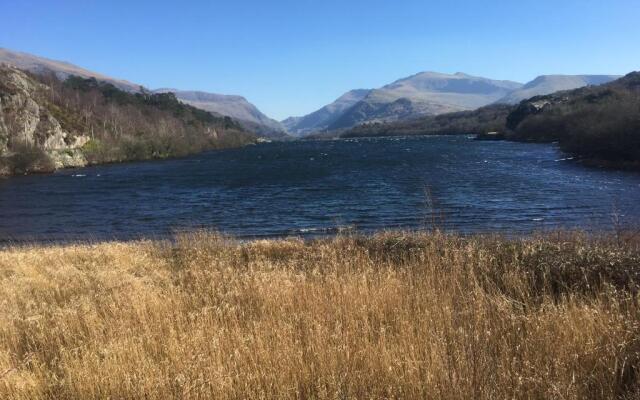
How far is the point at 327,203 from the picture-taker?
4325cm

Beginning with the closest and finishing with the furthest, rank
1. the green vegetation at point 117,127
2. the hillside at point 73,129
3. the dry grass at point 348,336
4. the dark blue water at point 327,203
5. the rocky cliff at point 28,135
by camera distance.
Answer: the dry grass at point 348,336, the dark blue water at point 327,203, the rocky cliff at point 28,135, the hillside at point 73,129, the green vegetation at point 117,127

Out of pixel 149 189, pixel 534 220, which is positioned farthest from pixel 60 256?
pixel 149 189

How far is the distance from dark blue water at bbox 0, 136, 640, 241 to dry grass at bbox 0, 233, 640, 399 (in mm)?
13795

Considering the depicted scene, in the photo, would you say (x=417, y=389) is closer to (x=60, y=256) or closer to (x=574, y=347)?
(x=574, y=347)

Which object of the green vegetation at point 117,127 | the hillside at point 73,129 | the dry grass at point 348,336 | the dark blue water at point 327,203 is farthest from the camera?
the green vegetation at point 117,127

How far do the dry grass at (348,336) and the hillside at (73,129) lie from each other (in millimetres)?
90055

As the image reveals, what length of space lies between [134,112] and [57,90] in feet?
92.1

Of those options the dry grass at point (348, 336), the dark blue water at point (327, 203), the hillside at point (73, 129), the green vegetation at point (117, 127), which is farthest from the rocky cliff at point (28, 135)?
the dry grass at point (348, 336)

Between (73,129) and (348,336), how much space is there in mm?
141077

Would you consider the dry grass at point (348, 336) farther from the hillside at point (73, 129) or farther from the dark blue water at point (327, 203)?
the hillside at point (73, 129)

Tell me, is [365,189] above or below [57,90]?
below

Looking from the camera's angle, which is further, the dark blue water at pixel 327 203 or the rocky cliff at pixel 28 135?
the rocky cliff at pixel 28 135

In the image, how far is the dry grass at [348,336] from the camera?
4863 mm

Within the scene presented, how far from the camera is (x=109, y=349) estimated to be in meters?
6.11
